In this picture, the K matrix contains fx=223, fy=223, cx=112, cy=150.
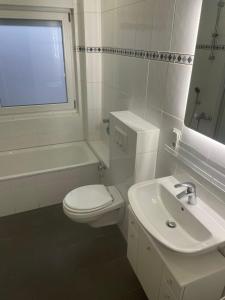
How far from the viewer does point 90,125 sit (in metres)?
2.73

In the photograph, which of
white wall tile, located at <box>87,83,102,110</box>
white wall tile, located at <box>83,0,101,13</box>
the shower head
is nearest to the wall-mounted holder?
the shower head

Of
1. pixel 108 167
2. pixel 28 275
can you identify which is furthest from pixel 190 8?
pixel 28 275

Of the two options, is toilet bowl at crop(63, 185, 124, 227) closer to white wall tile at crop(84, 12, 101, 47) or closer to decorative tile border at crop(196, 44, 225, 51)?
decorative tile border at crop(196, 44, 225, 51)

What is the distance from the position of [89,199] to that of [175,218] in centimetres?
79

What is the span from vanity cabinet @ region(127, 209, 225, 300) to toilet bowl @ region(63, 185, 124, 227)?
0.55 meters

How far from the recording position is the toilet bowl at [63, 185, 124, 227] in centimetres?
174

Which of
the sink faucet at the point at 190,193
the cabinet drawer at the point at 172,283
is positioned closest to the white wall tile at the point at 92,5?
the sink faucet at the point at 190,193

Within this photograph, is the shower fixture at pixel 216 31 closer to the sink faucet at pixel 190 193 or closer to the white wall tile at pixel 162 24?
the white wall tile at pixel 162 24

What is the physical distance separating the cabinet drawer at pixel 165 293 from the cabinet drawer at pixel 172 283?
24 mm

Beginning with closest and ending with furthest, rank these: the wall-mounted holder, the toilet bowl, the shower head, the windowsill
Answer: the shower head < the wall-mounted holder < the toilet bowl < the windowsill

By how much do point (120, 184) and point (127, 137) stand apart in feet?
1.59

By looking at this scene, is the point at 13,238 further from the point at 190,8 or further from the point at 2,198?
the point at 190,8

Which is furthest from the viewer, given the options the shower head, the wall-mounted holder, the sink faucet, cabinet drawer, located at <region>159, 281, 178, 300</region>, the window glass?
the window glass

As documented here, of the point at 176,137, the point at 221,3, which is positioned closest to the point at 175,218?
the point at 176,137
